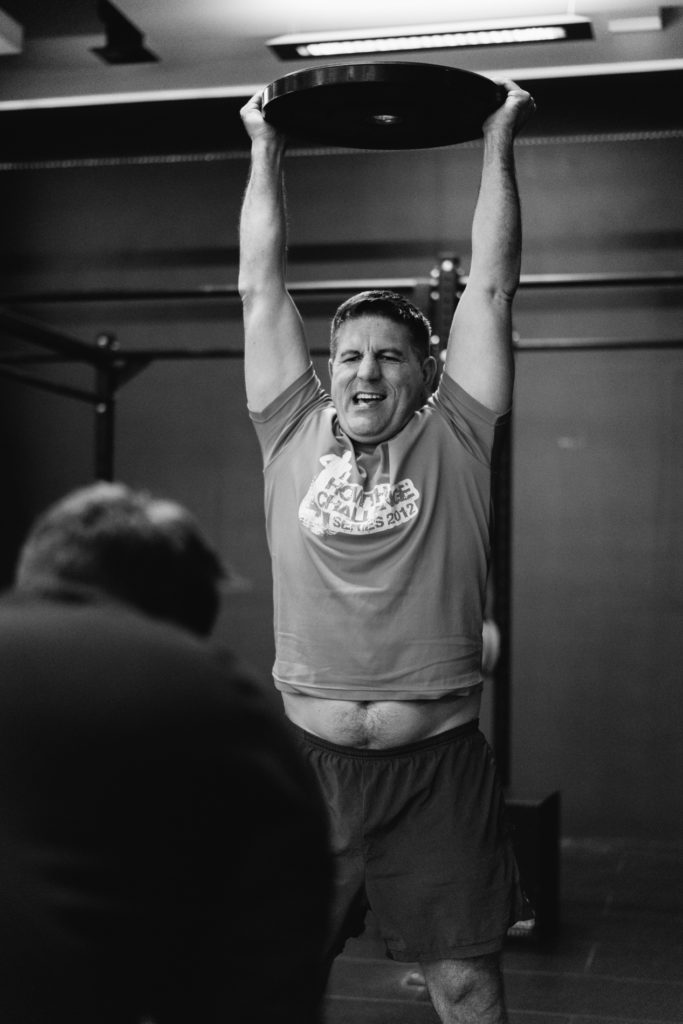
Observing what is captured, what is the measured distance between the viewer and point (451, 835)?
2.19 meters

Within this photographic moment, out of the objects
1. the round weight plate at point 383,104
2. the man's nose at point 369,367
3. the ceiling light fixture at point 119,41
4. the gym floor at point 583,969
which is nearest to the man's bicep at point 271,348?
the man's nose at point 369,367

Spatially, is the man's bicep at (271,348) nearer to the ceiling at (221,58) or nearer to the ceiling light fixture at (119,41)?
the ceiling at (221,58)

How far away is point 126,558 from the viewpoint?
3.68 feet

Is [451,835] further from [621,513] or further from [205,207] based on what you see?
[205,207]

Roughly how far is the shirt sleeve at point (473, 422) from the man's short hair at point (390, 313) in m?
0.15

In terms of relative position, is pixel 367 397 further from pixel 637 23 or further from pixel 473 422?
pixel 637 23

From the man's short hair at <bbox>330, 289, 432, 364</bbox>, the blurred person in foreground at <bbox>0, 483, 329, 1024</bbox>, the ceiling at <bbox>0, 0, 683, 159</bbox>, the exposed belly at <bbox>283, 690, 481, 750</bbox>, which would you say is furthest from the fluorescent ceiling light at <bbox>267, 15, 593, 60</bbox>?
the blurred person in foreground at <bbox>0, 483, 329, 1024</bbox>

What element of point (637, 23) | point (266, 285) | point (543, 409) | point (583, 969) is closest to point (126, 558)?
point (266, 285)

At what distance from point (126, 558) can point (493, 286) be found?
1.37 meters

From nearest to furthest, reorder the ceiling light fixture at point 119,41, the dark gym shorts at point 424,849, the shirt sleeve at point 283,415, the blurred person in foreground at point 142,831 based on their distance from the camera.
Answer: the blurred person in foreground at point 142,831 < the dark gym shorts at point 424,849 < the shirt sleeve at point 283,415 < the ceiling light fixture at point 119,41

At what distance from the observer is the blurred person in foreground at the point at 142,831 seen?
1.00 metres

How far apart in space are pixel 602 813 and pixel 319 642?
3.48 m

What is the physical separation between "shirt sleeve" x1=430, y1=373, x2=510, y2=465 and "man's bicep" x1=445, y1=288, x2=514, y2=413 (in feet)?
0.04

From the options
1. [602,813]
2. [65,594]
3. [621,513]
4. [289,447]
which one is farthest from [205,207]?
[65,594]
